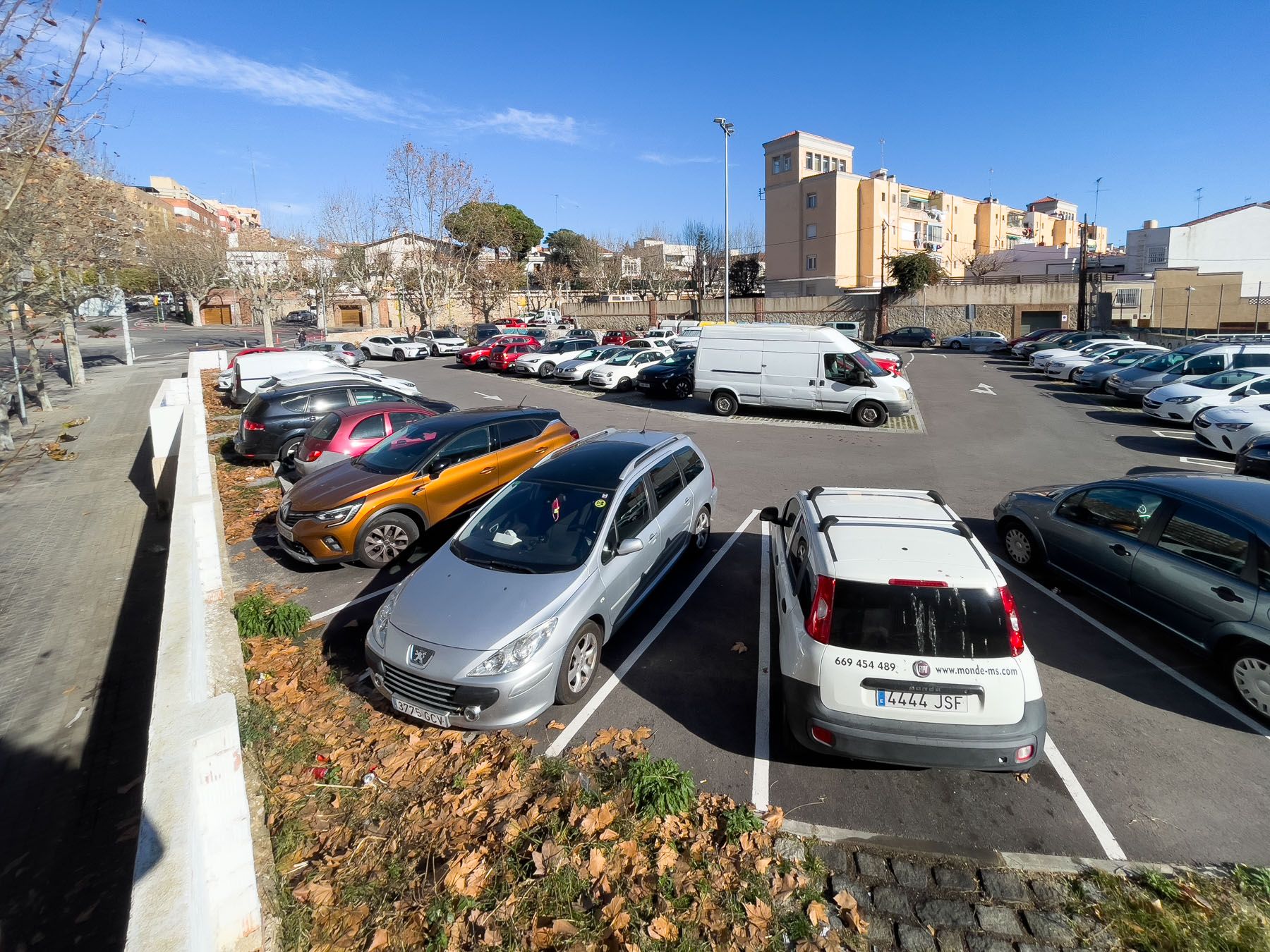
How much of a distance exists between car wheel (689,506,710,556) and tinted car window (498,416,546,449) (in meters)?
3.11

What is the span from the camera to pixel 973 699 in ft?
12.9

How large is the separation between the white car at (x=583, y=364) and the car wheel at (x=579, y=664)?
65.9 feet

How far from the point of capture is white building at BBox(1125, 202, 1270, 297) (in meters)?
45.8

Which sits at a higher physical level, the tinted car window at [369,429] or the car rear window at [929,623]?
the tinted car window at [369,429]

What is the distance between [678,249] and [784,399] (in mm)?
89046

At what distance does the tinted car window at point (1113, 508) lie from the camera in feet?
20.0

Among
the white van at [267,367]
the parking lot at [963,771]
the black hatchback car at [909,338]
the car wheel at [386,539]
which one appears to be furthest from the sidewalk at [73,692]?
the black hatchback car at [909,338]

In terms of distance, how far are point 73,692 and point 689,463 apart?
280 inches

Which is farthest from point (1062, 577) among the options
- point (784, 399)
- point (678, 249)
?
point (678, 249)

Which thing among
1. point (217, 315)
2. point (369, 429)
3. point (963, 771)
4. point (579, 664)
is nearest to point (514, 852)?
point (579, 664)

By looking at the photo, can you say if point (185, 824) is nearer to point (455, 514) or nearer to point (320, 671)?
point (320, 671)

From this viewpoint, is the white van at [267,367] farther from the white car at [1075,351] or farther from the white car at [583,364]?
the white car at [1075,351]

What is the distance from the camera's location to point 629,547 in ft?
18.1

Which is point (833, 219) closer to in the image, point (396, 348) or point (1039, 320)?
point (1039, 320)
